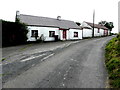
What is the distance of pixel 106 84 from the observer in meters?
4.77

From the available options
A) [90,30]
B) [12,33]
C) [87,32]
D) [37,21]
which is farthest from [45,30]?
[90,30]

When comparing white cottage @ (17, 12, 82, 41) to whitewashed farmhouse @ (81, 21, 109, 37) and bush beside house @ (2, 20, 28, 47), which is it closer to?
bush beside house @ (2, 20, 28, 47)

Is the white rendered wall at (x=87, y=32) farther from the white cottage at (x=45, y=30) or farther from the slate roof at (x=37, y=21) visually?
the slate roof at (x=37, y=21)

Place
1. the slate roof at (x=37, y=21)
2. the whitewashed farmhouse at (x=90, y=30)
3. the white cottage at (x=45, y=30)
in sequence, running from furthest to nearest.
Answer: the whitewashed farmhouse at (x=90, y=30) < the slate roof at (x=37, y=21) < the white cottage at (x=45, y=30)

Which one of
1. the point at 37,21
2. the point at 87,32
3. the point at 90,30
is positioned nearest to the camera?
the point at 37,21

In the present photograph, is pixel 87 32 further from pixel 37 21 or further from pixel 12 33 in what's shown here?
pixel 12 33

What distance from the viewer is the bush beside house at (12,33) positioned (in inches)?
582

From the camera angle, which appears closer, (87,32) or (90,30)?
(87,32)

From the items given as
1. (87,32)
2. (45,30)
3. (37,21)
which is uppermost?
(37,21)

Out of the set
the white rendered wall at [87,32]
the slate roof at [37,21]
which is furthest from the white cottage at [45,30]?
the white rendered wall at [87,32]

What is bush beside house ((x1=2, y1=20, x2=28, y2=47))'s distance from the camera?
14.8 m

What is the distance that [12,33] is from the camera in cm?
1581

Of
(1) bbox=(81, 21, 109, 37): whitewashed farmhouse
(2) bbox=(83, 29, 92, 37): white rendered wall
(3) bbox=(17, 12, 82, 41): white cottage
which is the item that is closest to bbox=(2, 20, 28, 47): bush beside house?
(3) bbox=(17, 12, 82, 41): white cottage

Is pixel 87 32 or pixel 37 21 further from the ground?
pixel 37 21
